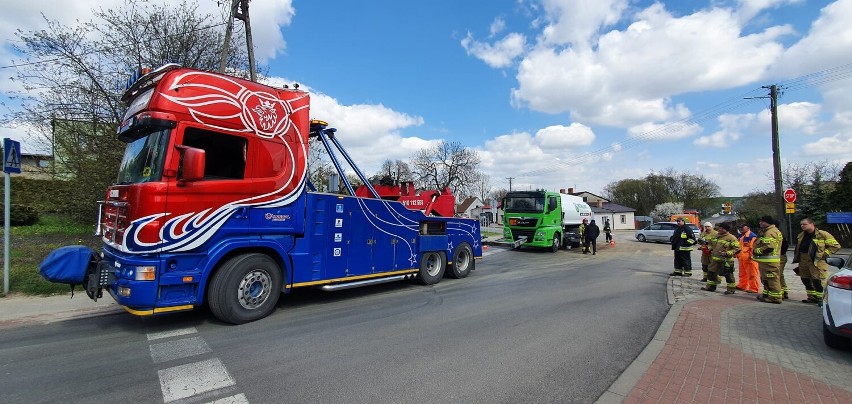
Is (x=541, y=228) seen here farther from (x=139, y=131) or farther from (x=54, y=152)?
(x=54, y=152)

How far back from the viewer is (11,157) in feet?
25.3

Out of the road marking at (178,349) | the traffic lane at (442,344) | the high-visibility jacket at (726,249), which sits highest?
the high-visibility jacket at (726,249)

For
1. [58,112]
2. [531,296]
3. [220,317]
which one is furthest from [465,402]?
[58,112]

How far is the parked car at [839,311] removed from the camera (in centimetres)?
443

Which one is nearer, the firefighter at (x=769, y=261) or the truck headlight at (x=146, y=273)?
the truck headlight at (x=146, y=273)

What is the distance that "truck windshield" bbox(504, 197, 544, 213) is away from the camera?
1859 cm

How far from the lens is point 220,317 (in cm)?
554

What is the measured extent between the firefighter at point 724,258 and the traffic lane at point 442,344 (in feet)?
5.50

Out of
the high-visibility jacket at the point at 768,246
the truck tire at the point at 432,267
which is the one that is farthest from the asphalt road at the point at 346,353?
the high-visibility jacket at the point at 768,246

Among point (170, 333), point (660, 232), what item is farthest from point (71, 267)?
point (660, 232)

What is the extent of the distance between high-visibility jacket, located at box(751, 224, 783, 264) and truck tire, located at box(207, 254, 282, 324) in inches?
353

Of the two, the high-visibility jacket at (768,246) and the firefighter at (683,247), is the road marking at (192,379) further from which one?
the firefighter at (683,247)

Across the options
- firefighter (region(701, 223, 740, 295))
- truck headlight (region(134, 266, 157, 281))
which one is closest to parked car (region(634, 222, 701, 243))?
firefighter (region(701, 223, 740, 295))

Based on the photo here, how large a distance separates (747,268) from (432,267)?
715cm
